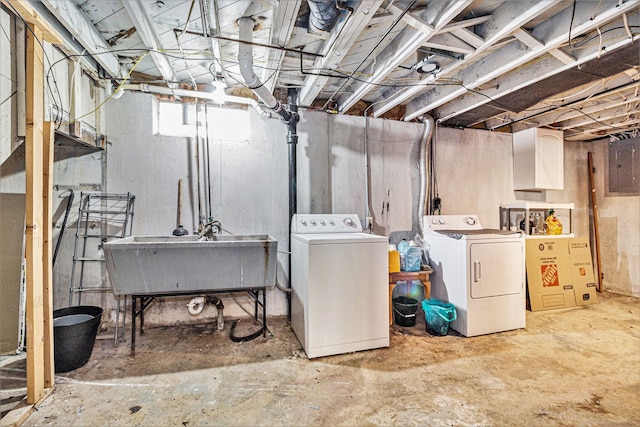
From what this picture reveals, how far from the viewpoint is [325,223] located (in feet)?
9.33

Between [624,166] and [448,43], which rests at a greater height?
[448,43]

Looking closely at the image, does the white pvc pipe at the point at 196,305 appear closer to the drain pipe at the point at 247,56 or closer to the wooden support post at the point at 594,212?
the drain pipe at the point at 247,56

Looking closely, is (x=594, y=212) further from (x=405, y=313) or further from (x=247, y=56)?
(x=247, y=56)

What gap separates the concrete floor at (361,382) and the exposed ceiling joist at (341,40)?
7.38 feet

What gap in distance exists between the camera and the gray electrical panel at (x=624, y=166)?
3795 mm

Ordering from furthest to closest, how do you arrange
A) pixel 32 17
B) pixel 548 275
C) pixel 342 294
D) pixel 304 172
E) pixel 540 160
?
pixel 540 160
pixel 548 275
pixel 304 172
pixel 342 294
pixel 32 17

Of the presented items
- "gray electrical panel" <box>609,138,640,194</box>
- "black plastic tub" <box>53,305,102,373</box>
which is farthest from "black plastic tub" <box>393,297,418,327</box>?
"gray electrical panel" <box>609,138,640,194</box>

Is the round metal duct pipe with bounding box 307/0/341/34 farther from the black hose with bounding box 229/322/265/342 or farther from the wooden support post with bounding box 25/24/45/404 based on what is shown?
the black hose with bounding box 229/322/265/342

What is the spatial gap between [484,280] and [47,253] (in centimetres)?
333

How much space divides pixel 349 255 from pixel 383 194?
1.32m

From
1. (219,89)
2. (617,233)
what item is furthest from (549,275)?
(219,89)

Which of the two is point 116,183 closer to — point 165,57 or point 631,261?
point 165,57

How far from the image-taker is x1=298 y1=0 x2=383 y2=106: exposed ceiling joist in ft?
5.17

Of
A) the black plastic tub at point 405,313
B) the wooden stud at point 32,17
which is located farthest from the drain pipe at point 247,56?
the black plastic tub at point 405,313
